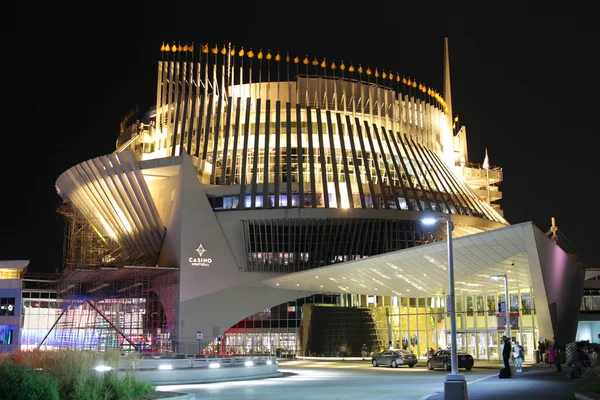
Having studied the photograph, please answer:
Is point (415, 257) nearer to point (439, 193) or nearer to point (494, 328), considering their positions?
point (494, 328)

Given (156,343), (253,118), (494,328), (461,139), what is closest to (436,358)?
(494,328)

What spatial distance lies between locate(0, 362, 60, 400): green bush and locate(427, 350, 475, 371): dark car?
27112 millimetres

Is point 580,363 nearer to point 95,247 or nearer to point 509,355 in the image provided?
point 509,355

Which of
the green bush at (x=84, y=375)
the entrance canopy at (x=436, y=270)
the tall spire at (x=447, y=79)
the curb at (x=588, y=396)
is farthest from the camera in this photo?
the tall spire at (x=447, y=79)

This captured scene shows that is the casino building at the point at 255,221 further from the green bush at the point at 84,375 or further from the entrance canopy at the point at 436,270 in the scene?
the green bush at the point at 84,375

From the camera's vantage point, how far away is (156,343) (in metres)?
62.4

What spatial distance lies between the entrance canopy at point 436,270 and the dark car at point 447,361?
14.8 feet

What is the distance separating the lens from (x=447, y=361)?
1635 inches

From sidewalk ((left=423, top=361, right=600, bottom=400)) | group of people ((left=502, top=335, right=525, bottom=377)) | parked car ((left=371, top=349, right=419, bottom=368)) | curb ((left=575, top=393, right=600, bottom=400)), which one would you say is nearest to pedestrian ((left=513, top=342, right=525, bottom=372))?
group of people ((left=502, top=335, right=525, bottom=377))

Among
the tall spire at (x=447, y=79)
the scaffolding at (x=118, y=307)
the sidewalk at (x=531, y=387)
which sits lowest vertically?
the sidewalk at (x=531, y=387)

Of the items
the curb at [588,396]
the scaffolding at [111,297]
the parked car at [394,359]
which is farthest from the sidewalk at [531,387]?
the scaffolding at [111,297]

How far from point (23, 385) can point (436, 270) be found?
94.5 ft

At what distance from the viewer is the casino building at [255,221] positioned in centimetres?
6372

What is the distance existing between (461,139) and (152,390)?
72.2 metres
